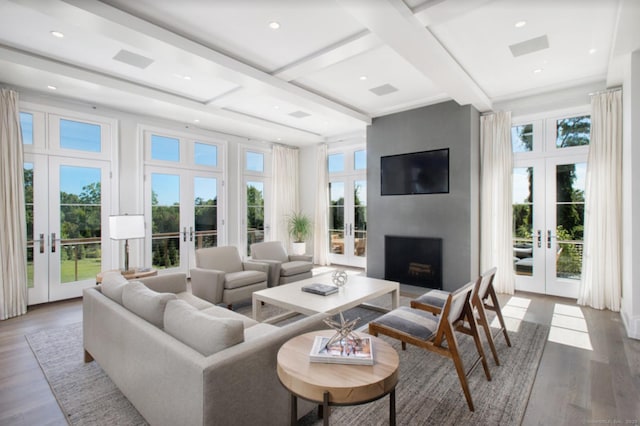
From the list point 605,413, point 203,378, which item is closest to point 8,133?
point 203,378

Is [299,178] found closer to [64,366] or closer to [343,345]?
[64,366]

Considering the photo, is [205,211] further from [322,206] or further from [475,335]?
[475,335]

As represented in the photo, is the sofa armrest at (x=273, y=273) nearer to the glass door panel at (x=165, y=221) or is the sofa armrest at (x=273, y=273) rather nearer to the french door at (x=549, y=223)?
the glass door panel at (x=165, y=221)

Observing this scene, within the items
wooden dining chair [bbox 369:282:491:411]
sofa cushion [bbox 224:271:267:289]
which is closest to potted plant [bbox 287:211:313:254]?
sofa cushion [bbox 224:271:267:289]

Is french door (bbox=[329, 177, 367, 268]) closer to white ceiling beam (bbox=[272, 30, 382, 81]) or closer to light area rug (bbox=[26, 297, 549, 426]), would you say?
white ceiling beam (bbox=[272, 30, 382, 81])

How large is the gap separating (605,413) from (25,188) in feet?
21.4

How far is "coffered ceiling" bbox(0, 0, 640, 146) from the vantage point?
277 cm

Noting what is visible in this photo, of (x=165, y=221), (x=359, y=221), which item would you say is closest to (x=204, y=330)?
(x=165, y=221)

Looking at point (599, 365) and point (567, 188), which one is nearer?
point (599, 365)

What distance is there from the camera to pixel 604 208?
168 inches

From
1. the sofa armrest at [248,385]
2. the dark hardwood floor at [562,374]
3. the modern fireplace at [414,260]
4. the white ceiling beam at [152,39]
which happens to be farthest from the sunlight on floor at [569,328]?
the white ceiling beam at [152,39]

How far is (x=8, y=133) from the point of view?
412 centimetres

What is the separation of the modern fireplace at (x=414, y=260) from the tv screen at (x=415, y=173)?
832 millimetres

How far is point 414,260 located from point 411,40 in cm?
355
